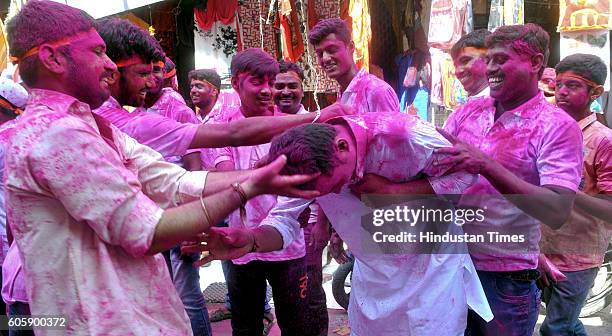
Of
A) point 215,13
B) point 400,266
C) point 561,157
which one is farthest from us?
point 215,13

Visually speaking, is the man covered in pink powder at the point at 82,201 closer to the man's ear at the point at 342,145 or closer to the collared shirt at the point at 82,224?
the collared shirt at the point at 82,224

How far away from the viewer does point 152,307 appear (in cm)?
180

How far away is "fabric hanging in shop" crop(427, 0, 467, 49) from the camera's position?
5508 mm

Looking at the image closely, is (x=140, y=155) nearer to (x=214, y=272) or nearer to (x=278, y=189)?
(x=278, y=189)

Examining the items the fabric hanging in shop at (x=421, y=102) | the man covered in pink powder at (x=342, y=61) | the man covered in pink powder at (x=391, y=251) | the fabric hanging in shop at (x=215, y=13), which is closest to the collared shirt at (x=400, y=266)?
the man covered in pink powder at (x=391, y=251)

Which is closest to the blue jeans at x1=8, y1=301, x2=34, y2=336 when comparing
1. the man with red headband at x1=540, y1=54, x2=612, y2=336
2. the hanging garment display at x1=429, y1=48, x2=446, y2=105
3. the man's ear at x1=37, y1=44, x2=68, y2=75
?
the man's ear at x1=37, y1=44, x2=68, y2=75

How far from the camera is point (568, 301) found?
3.28m

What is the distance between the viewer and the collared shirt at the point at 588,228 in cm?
328

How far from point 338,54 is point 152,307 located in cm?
275

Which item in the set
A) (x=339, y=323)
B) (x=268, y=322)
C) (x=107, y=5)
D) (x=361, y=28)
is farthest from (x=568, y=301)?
(x=107, y=5)

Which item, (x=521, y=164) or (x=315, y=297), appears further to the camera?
(x=315, y=297)

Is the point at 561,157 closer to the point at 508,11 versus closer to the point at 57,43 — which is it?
the point at 57,43

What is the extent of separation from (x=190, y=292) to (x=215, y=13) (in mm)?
5658

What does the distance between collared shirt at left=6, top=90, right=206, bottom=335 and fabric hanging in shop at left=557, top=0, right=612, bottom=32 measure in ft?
14.4
